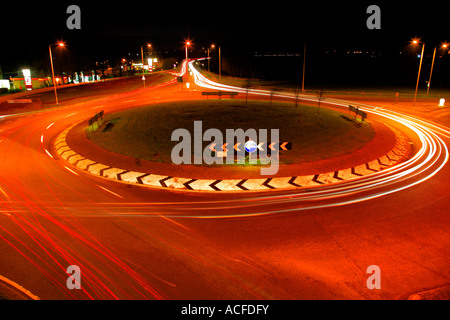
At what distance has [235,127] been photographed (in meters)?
22.1

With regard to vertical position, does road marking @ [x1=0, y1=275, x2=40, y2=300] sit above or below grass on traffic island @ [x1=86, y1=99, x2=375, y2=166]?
below

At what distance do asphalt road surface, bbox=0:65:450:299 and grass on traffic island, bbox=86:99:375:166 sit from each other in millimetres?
4248

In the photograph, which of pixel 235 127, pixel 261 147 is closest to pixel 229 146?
pixel 261 147

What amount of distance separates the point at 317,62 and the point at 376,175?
75.1 metres

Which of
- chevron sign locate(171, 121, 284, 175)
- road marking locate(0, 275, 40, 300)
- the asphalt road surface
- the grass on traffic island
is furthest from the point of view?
the grass on traffic island

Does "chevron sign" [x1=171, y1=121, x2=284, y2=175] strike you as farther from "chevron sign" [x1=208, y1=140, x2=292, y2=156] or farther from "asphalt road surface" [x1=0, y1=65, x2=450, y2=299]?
"asphalt road surface" [x1=0, y1=65, x2=450, y2=299]

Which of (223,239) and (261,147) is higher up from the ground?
(261,147)

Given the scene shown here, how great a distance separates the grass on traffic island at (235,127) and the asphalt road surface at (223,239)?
4.25m

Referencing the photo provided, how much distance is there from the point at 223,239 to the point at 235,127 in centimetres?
1404

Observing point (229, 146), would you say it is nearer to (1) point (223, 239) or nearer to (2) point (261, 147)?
(2) point (261, 147)

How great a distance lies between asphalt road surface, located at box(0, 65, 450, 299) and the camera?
7.14 meters

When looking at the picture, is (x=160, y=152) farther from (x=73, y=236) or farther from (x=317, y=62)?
(x=317, y=62)

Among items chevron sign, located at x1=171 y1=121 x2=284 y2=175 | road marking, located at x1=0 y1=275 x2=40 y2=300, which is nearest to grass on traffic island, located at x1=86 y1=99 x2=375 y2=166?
chevron sign, located at x1=171 y1=121 x2=284 y2=175

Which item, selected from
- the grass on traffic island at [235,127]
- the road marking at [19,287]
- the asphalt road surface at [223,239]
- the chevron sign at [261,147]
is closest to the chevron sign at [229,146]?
Answer: the chevron sign at [261,147]
